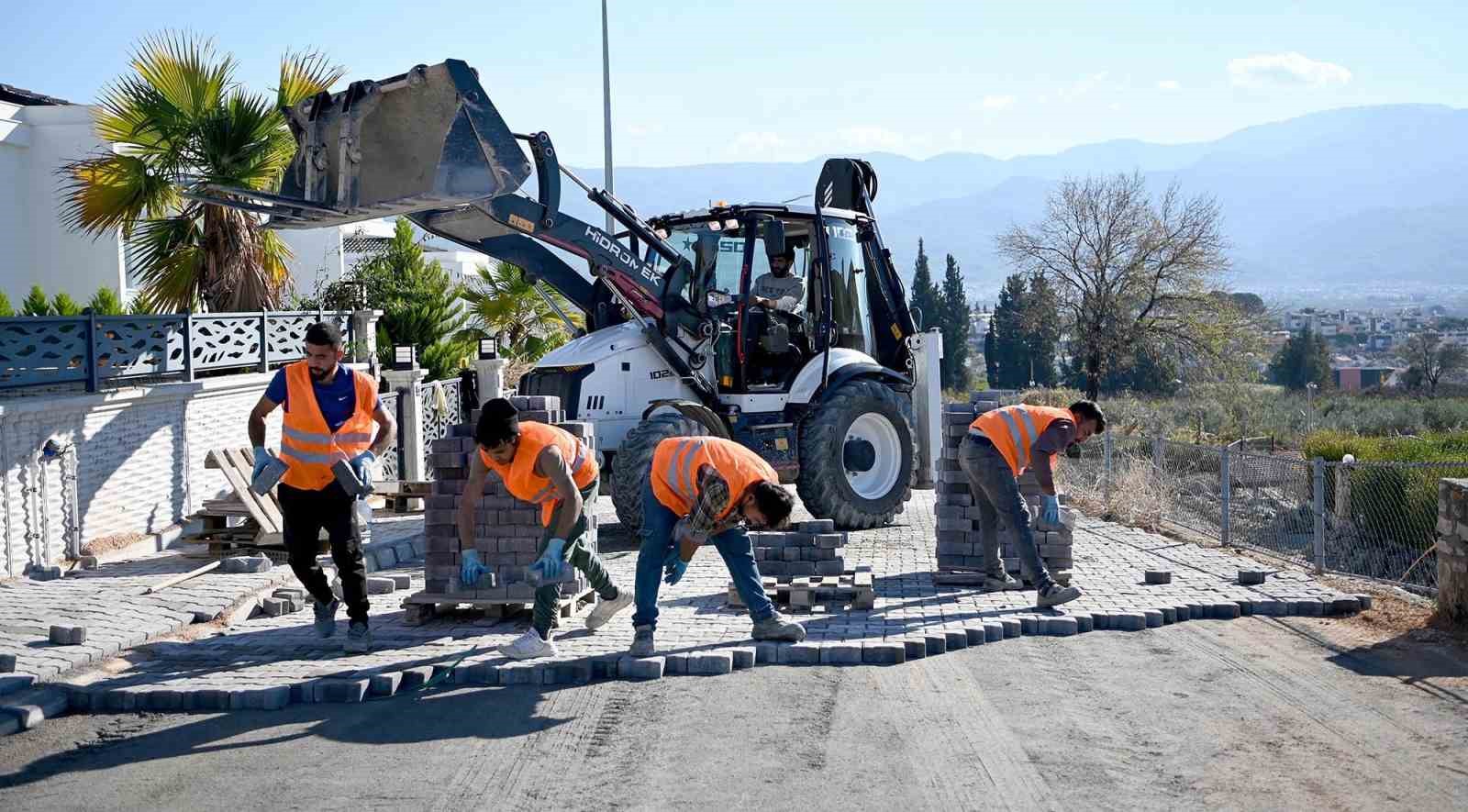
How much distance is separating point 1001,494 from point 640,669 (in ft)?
11.0

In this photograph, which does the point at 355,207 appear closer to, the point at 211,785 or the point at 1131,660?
the point at 211,785

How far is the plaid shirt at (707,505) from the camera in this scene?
301 inches

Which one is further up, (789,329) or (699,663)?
(789,329)

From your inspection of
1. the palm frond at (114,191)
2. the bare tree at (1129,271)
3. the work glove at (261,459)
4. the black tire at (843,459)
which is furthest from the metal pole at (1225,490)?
the bare tree at (1129,271)

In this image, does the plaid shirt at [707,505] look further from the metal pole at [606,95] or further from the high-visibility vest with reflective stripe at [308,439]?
the metal pole at [606,95]

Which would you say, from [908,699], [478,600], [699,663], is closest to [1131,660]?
[908,699]

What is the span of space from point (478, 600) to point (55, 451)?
4.62 m

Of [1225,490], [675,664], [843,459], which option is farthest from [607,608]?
[1225,490]

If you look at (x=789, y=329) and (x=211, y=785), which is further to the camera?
(x=789, y=329)

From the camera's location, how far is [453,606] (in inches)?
372

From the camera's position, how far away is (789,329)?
1425 cm

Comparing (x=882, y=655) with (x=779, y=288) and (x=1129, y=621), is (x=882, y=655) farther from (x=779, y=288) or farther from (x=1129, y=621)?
(x=779, y=288)

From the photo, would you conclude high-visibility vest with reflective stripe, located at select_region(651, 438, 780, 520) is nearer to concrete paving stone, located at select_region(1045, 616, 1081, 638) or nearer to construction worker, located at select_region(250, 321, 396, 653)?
construction worker, located at select_region(250, 321, 396, 653)

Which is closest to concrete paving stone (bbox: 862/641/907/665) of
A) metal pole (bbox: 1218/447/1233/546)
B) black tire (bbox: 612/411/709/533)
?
black tire (bbox: 612/411/709/533)
